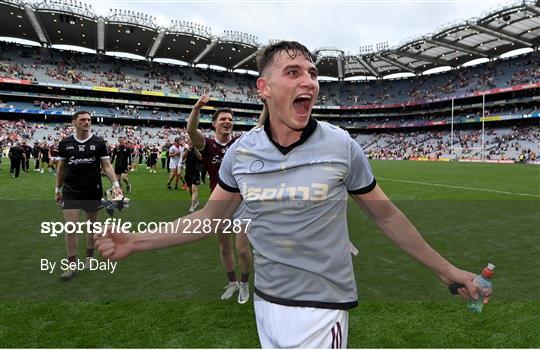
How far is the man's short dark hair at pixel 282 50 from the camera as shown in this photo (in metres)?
1.84

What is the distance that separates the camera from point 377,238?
7566 millimetres

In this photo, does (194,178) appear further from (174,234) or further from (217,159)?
(174,234)

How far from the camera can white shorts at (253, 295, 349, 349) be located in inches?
67.1

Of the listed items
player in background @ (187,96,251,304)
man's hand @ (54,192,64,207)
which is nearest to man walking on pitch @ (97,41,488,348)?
player in background @ (187,96,251,304)

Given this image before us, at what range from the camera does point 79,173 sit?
5773 mm

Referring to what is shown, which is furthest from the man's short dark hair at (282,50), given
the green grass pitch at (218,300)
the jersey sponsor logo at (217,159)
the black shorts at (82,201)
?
the black shorts at (82,201)

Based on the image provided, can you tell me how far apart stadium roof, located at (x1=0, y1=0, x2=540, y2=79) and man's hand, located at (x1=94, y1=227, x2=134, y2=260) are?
135ft

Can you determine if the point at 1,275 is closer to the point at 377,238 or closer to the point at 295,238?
the point at 295,238

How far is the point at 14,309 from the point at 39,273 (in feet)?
4.55

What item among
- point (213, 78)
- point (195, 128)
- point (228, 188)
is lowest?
point (228, 188)

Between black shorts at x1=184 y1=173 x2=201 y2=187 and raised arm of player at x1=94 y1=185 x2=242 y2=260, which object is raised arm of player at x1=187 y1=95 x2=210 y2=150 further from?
black shorts at x1=184 y1=173 x2=201 y2=187

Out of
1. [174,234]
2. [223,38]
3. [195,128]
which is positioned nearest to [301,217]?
[174,234]

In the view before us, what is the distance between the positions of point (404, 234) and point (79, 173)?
17.4 ft

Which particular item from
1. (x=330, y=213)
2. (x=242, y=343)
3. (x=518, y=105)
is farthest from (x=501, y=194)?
(x=518, y=105)
